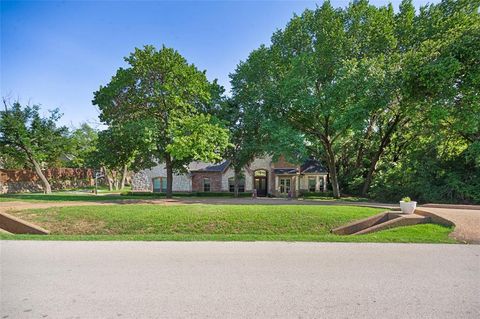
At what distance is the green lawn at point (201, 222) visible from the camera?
9156 millimetres

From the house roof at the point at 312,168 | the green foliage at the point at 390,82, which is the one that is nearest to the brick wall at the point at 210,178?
the house roof at the point at 312,168

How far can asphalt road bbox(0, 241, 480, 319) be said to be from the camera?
3.80 meters

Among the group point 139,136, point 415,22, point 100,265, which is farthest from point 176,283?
point 415,22

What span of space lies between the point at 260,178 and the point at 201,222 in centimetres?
2111

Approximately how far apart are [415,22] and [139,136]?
19.6m

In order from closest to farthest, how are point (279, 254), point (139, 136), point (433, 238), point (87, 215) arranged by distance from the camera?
point (279, 254)
point (433, 238)
point (87, 215)
point (139, 136)

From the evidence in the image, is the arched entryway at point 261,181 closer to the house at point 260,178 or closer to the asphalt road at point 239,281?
the house at point 260,178

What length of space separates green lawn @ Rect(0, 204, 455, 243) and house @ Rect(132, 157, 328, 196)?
18.4 metres

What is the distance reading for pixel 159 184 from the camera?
32.4 m

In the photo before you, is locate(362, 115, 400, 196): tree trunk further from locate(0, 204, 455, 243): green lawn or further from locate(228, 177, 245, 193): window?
locate(0, 204, 455, 243): green lawn

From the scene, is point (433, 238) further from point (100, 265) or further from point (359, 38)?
point (359, 38)

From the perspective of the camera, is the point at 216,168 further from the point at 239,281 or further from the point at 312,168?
the point at 239,281

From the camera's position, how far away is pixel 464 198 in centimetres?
1565

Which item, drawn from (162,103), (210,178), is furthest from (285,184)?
(162,103)
